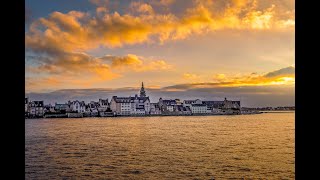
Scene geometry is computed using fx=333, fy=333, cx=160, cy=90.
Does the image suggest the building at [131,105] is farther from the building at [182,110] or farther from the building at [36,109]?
the building at [36,109]

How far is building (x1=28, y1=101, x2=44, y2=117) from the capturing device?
10925 centimetres

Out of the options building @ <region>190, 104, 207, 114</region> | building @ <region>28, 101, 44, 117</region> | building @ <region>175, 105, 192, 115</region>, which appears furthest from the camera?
building @ <region>175, 105, 192, 115</region>

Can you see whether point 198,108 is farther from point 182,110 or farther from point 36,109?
point 36,109

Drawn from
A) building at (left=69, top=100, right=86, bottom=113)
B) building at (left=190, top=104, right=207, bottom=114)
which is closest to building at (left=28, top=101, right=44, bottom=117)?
building at (left=69, top=100, right=86, bottom=113)

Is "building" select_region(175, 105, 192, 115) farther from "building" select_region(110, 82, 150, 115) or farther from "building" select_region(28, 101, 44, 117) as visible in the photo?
"building" select_region(28, 101, 44, 117)

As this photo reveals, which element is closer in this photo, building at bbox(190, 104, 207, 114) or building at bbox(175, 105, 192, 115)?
building at bbox(190, 104, 207, 114)

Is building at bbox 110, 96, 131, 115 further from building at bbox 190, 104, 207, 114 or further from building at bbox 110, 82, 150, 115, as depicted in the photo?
building at bbox 190, 104, 207, 114

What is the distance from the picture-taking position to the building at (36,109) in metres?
109

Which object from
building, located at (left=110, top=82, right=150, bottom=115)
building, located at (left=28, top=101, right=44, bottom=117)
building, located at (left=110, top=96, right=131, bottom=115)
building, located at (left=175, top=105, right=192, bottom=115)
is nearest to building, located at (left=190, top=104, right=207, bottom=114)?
building, located at (left=175, top=105, right=192, bottom=115)

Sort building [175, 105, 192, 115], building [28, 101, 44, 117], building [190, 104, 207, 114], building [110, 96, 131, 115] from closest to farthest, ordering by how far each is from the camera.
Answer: building [28, 101, 44, 117] → building [110, 96, 131, 115] → building [190, 104, 207, 114] → building [175, 105, 192, 115]
